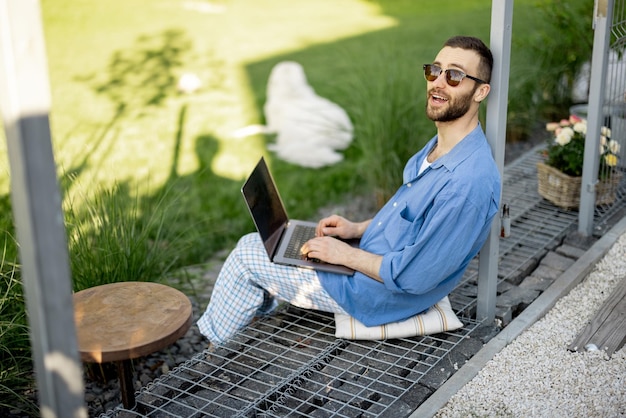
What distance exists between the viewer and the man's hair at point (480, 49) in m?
3.40

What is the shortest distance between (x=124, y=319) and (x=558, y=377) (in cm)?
189

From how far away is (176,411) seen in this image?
3.19 m

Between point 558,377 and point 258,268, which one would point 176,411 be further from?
point 558,377

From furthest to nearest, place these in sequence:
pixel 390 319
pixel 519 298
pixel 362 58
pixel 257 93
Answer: pixel 362 58 < pixel 257 93 < pixel 519 298 < pixel 390 319

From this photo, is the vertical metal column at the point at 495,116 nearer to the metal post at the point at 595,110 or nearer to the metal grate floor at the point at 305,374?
the metal grate floor at the point at 305,374

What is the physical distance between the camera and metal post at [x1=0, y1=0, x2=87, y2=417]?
181 centimetres

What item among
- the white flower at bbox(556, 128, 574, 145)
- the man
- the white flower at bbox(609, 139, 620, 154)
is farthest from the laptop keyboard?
the white flower at bbox(609, 139, 620, 154)

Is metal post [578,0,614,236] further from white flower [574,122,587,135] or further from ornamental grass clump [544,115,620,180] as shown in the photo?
white flower [574,122,587,135]

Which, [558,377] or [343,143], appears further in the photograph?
[343,143]

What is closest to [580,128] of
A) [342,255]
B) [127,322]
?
[342,255]

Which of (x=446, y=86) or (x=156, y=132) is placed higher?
(x=446, y=86)

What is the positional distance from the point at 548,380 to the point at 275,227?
4.97 ft

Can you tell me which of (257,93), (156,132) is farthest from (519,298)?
(257,93)

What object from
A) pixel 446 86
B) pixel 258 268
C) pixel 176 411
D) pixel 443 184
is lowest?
pixel 176 411
